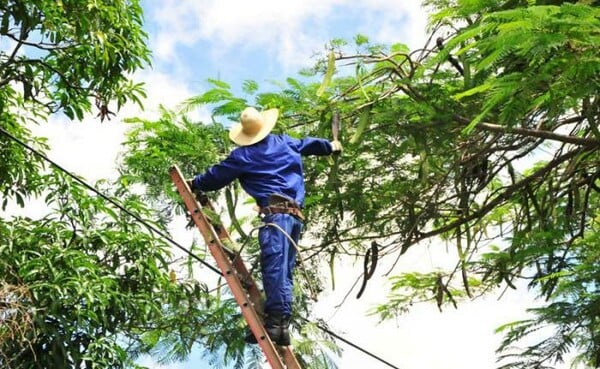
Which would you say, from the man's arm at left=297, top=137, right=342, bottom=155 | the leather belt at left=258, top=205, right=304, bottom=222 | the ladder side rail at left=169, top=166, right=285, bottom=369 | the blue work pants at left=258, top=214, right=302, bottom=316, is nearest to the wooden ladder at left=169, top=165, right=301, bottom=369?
the ladder side rail at left=169, top=166, right=285, bottom=369

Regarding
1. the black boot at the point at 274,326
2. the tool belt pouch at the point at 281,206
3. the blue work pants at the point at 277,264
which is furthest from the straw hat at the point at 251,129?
the black boot at the point at 274,326

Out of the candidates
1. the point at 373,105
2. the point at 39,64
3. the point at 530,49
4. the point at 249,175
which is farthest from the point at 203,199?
the point at 39,64

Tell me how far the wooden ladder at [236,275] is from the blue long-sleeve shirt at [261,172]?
0.12 meters

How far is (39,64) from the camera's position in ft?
21.5

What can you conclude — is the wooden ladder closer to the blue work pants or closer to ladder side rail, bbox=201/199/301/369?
ladder side rail, bbox=201/199/301/369

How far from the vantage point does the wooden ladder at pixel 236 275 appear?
13.1ft

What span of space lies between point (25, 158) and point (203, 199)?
9.36 feet

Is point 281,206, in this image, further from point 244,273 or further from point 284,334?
point 284,334

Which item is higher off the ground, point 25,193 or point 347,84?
point 25,193

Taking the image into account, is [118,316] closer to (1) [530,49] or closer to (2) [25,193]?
(2) [25,193]

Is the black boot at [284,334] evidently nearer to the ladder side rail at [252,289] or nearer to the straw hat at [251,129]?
the ladder side rail at [252,289]

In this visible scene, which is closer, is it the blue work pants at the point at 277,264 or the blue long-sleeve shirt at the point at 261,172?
the blue work pants at the point at 277,264

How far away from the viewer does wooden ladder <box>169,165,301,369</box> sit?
399 centimetres

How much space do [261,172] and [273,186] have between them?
0.30 ft
